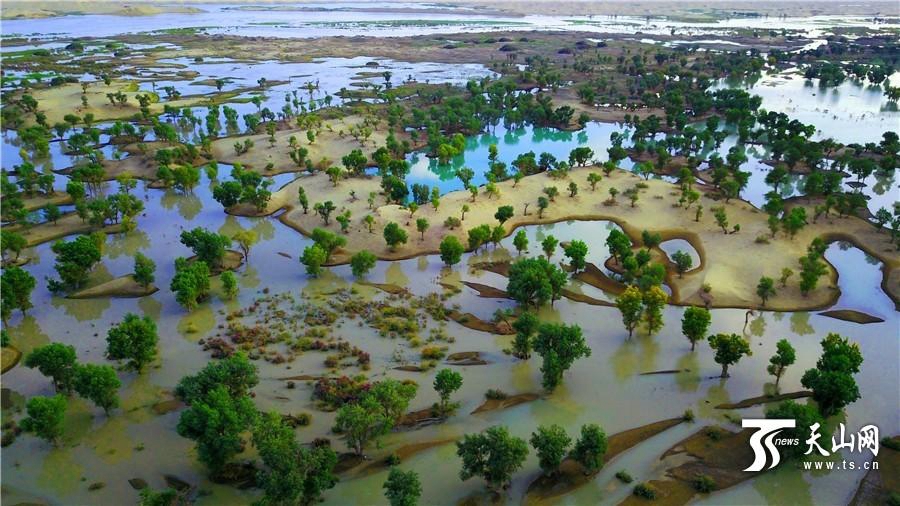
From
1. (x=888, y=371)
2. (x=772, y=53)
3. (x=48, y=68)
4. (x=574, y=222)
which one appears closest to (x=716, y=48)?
(x=772, y=53)

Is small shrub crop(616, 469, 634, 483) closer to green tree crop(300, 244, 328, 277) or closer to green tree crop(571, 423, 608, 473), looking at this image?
green tree crop(571, 423, 608, 473)

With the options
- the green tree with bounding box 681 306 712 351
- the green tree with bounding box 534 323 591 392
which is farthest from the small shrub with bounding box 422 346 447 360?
the green tree with bounding box 681 306 712 351

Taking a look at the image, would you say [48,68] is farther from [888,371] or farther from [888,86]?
[888,86]

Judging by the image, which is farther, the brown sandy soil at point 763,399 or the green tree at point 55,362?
the brown sandy soil at point 763,399

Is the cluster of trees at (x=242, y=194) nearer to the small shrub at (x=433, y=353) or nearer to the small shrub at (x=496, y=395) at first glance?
the small shrub at (x=433, y=353)

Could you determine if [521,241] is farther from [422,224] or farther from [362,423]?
[362,423]

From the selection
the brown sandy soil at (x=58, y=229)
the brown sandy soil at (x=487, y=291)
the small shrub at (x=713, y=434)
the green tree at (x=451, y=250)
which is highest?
the green tree at (x=451, y=250)

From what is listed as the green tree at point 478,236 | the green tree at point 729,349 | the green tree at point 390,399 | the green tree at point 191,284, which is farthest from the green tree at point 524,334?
the green tree at point 191,284
